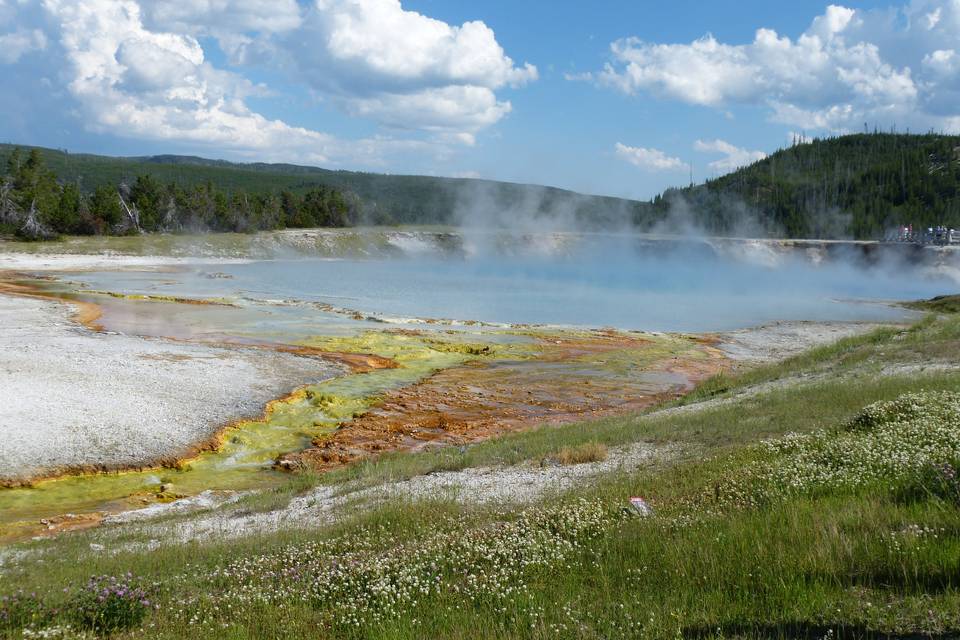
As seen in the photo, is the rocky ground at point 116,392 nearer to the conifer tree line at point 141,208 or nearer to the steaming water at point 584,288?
the steaming water at point 584,288

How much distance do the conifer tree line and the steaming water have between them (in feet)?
63.1

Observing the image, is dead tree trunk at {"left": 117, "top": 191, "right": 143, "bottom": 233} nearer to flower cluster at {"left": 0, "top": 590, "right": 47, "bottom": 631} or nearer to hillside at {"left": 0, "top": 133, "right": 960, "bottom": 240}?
hillside at {"left": 0, "top": 133, "right": 960, "bottom": 240}

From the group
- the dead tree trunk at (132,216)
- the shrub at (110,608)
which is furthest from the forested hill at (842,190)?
the shrub at (110,608)

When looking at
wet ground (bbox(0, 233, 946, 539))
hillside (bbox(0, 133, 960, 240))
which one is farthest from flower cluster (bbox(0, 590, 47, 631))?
hillside (bbox(0, 133, 960, 240))

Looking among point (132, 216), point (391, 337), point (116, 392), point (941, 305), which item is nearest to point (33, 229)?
point (132, 216)

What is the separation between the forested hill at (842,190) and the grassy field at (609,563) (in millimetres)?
123171

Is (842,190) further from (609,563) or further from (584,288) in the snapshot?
(609,563)

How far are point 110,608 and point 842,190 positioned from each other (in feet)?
509

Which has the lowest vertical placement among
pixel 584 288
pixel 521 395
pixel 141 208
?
pixel 521 395

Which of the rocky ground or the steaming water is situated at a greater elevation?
the steaming water

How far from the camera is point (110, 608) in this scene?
5.84 meters

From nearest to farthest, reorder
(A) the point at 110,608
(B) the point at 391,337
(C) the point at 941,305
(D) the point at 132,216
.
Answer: (A) the point at 110,608 < (B) the point at 391,337 < (C) the point at 941,305 < (D) the point at 132,216

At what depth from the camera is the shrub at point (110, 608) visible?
5766 mm

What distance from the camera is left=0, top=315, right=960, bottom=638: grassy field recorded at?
15.8ft
